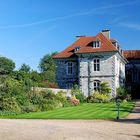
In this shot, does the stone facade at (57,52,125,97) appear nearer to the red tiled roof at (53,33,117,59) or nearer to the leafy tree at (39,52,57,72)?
the red tiled roof at (53,33,117,59)

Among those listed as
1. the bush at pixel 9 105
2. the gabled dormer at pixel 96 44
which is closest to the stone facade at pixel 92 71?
the gabled dormer at pixel 96 44

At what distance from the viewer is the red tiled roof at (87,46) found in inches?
1722

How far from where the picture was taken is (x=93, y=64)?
44312 millimetres

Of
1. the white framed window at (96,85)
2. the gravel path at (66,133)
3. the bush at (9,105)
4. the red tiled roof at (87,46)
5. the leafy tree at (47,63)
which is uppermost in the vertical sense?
the leafy tree at (47,63)

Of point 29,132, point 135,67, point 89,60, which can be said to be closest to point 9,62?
point 135,67

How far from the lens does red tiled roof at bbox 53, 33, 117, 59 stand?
43.7 metres

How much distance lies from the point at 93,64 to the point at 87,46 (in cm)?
253

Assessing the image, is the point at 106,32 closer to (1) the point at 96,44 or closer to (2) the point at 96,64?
(1) the point at 96,44

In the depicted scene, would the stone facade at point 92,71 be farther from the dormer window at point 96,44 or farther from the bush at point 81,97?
the bush at point 81,97

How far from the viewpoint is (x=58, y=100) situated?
32.7 meters

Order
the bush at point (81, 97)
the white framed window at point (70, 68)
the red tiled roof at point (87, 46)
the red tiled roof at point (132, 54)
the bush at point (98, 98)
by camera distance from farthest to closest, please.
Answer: the red tiled roof at point (132, 54), the white framed window at point (70, 68), the red tiled roof at point (87, 46), the bush at point (81, 97), the bush at point (98, 98)

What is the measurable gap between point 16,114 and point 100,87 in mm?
20468

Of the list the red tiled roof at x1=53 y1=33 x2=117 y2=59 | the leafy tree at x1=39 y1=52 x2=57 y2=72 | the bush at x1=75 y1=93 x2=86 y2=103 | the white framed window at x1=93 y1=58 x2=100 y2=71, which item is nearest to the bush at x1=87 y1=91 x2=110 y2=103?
the bush at x1=75 y1=93 x2=86 y2=103

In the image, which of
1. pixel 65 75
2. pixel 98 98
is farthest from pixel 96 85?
pixel 65 75
